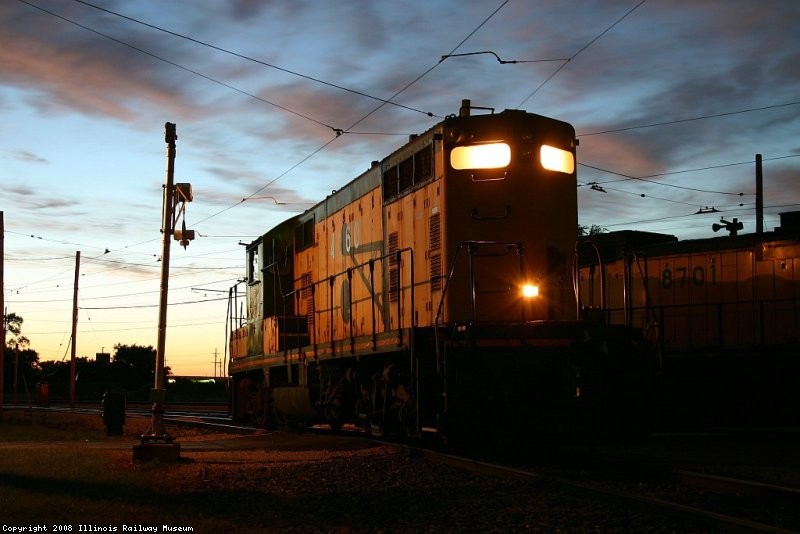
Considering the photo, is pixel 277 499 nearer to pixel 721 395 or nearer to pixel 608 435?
pixel 608 435

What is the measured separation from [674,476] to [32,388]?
85012 millimetres

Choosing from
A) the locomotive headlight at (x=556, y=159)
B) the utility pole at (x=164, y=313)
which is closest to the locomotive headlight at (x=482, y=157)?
the locomotive headlight at (x=556, y=159)

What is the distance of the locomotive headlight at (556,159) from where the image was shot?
1230 cm

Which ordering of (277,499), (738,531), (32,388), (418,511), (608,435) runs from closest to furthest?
(738,531) < (418,511) < (277,499) < (608,435) < (32,388)

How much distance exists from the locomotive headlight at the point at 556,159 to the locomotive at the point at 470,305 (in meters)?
0.02

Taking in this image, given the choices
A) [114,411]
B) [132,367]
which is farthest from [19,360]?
[114,411]

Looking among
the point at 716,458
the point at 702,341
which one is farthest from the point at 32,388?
the point at 716,458

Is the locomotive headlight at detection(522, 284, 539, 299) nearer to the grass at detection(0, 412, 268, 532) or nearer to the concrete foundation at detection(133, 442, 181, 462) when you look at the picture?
the grass at detection(0, 412, 268, 532)

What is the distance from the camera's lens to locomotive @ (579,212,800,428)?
60.7 feet

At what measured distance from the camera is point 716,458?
12.2 m

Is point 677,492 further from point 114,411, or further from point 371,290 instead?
point 114,411

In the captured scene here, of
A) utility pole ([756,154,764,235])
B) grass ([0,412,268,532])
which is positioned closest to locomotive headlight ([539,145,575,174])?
grass ([0,412,268,532])

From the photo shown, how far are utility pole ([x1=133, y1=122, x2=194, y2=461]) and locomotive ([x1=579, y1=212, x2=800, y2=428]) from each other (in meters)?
8.38

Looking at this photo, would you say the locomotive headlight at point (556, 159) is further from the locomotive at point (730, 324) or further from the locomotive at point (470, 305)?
the locomotive at point (730, 324)
